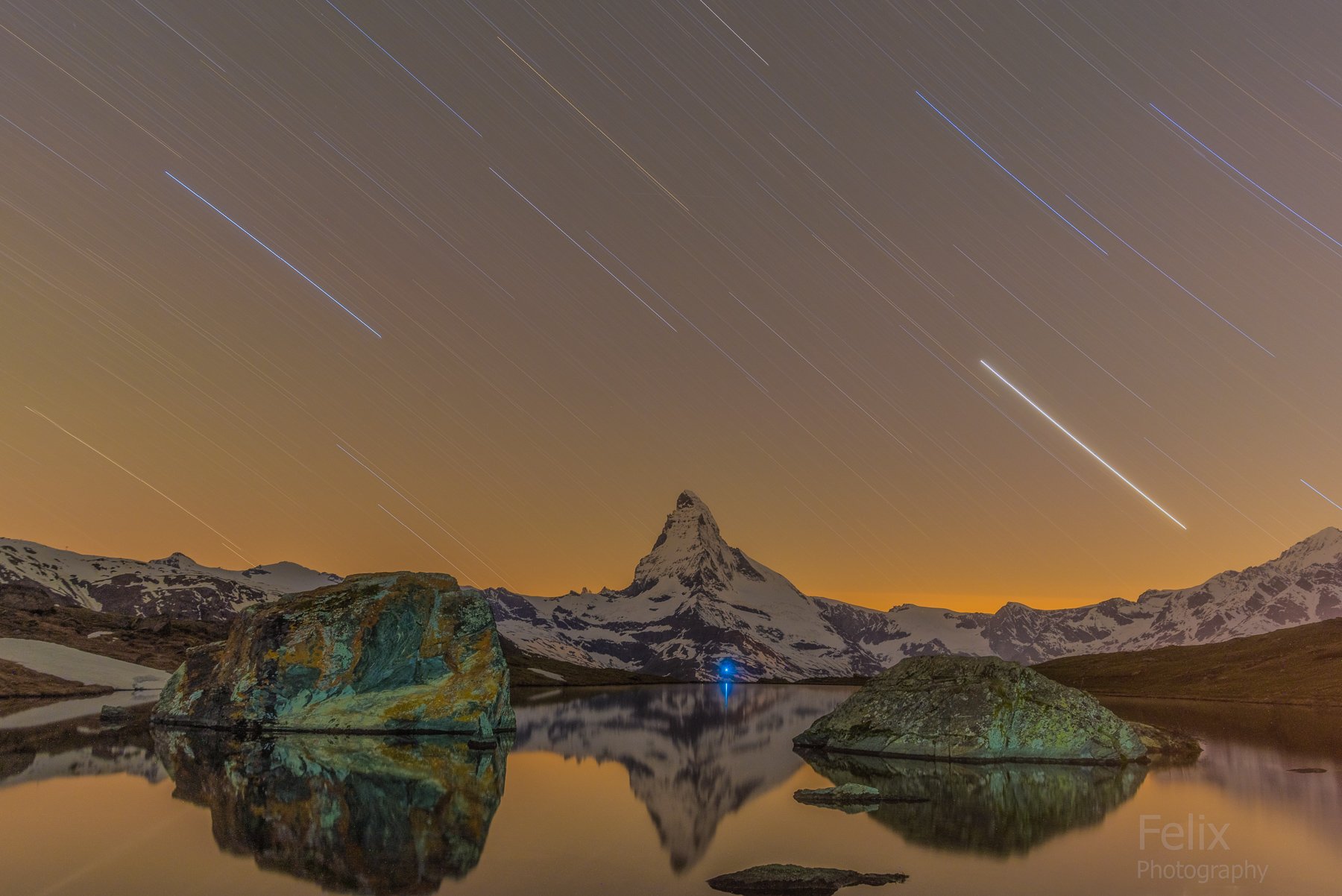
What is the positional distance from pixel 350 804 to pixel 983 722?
1137 inches

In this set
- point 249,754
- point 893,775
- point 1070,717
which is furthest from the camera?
point 1070,717

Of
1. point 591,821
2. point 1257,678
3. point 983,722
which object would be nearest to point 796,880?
point 591,821

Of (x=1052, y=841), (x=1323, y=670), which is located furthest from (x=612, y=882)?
(x=1323, y=670)

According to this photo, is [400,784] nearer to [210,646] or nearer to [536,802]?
[536,802]

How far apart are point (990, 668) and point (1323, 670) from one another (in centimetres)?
14656

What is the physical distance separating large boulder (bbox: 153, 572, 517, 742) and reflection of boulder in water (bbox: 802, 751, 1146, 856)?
18.3m

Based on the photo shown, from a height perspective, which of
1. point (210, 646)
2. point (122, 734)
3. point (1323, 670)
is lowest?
point (122, 734)

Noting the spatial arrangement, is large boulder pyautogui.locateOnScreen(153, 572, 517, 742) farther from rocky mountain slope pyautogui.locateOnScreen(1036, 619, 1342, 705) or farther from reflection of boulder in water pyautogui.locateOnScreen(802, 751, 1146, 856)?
rocky mountain slope pyautogui.locateOnScreen(1036, 619, 1342, 705)

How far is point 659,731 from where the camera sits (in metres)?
63.9

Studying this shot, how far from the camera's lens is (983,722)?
43875 millimetres

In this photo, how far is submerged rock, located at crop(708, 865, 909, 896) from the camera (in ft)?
59.1

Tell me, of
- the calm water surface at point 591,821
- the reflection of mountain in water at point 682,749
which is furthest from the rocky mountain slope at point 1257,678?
the calm water surface at point 591,821

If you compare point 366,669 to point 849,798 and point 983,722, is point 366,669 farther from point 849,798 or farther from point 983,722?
point 983,722

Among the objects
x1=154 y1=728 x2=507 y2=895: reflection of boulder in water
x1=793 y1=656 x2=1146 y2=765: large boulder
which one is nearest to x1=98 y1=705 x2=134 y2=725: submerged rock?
x1=154 y1=728 x2=507 y2=895: reflection of boulder in water
